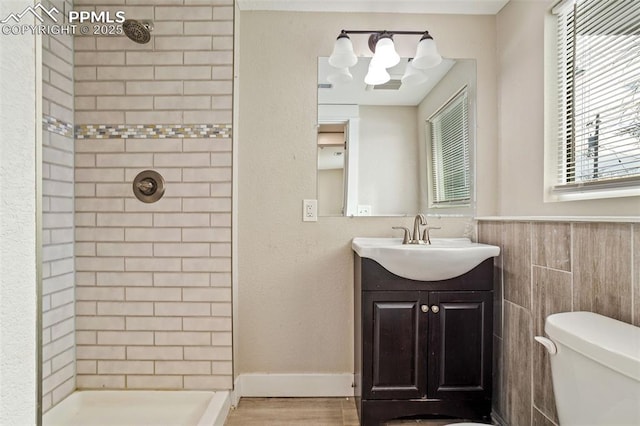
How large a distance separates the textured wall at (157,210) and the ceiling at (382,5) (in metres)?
0.26

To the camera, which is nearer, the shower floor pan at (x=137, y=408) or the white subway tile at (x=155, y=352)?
the shower floor pan at (x=137, y=408)

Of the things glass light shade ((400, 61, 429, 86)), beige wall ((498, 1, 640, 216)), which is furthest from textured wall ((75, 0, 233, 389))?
beige wall ((498, 1, 640, 216))

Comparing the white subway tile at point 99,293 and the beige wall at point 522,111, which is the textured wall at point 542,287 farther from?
the white subway tile at point 99,293

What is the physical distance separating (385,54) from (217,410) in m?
2.03

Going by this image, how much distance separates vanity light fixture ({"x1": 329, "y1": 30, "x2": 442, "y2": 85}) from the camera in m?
1.75

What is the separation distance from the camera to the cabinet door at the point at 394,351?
1.51 metres

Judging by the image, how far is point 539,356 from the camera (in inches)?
51.9

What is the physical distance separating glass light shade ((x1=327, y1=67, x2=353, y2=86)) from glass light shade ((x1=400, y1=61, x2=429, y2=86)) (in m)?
0.32

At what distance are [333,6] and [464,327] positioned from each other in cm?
185

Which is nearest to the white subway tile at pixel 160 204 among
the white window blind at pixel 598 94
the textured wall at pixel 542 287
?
the textured wall at pixel 542 287

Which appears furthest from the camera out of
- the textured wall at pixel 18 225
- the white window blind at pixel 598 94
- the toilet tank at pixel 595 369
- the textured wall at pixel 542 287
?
the white window blind at pixel 598 94

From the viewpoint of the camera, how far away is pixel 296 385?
1856mm

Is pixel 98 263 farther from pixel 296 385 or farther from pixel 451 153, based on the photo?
pixel 451 153

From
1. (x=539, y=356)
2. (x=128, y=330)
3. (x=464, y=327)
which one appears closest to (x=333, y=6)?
(x=464, y=327)
